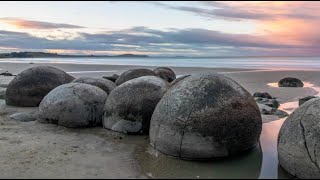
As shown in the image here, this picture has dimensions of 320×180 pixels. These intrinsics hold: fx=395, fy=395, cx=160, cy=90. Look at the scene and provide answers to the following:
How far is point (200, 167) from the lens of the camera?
6312 millimetres

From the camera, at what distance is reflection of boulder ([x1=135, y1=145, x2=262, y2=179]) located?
5930 mm

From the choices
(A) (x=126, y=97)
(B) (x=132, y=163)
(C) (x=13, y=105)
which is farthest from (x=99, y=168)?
(C) (x=13, y=105)

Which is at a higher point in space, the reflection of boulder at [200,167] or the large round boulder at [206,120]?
the large round boulder at [206,120]

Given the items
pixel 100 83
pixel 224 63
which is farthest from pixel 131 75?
pixel 224 63

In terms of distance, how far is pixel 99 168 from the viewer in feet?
20.4

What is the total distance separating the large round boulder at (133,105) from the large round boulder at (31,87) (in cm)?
423

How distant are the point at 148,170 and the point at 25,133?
3747mm

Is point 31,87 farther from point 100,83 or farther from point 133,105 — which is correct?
point 133,105

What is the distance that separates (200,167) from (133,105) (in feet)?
9.36

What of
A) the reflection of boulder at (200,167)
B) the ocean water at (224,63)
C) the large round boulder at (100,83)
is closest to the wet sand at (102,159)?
the reflection of boulder at (200,167)

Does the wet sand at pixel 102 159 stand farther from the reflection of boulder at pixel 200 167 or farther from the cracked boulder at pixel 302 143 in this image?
the cracked boulder at pixel 302 143

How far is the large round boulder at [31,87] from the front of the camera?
1260 centimetres

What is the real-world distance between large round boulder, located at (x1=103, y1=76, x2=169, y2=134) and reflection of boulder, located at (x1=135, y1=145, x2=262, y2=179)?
1.58 m

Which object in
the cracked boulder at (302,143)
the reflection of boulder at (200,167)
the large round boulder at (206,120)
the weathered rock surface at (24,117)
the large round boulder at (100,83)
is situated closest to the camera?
the cracked boulder at (302,143)
